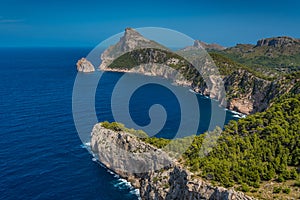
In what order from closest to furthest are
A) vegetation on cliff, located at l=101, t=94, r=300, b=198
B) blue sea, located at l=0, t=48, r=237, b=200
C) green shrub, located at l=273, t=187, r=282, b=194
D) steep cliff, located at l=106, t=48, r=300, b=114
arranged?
1. green shrub, located at l=273, t=187, r=282, b=194
2. vegetation on cliff, located at l=101, t=94, r=300, b=198
3. blue sea, located at l=0, t=48, r=237, b=200
4. steep cliff, located at l=106, t=48, r=300, b=114

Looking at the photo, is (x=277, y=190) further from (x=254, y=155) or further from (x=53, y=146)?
(x=53, y=146)

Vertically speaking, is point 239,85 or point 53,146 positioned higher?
point 239,85

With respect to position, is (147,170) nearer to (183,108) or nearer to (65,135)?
(65,135)

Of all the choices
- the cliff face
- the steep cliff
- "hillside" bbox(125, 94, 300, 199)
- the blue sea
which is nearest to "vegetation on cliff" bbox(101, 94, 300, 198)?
"hillside" bbox(125, 94, 300, 199)

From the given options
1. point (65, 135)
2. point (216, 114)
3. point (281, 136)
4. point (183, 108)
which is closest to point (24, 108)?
point (65, 135)

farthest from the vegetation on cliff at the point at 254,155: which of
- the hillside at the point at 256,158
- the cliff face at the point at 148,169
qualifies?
the cliff face at the point at 148,169

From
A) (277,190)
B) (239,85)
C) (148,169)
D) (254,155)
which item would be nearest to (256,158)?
(254,155)

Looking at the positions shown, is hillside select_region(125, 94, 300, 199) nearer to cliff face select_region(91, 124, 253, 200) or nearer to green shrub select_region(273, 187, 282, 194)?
green shrub select_region(273, 187, 282, 194)

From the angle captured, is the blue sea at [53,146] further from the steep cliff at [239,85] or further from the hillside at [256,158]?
the hillside at [256,158]

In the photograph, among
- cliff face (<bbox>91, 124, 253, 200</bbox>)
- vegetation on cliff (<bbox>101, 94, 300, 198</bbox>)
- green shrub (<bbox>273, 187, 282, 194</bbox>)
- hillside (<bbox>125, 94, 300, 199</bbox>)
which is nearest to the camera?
green shrub (<bbox>273, 187, 282, 194</bbox>)
